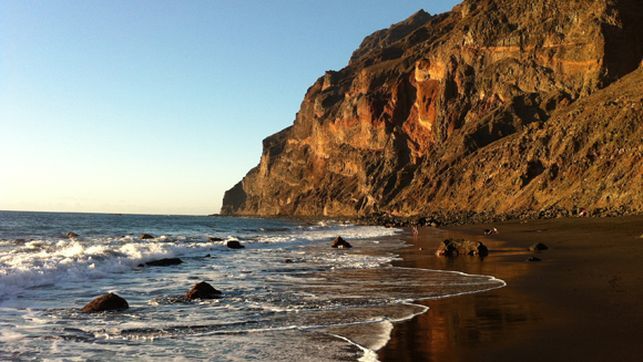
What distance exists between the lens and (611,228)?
34281 millimetres

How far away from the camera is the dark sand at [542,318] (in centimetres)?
841

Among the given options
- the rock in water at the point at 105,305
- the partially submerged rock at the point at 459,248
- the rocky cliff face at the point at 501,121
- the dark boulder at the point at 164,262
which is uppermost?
the rocky cliff face at the point at 501,121

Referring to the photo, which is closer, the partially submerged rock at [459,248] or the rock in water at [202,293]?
the rock in water at [202,293]

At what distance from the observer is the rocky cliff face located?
5591 centimetres

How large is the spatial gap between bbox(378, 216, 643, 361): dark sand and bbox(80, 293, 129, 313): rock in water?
22.8ft

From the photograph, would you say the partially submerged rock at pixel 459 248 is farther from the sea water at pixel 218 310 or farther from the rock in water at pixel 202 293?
the rock in water at pixel 202 293

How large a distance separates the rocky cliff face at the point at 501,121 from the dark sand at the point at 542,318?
88.0 feet

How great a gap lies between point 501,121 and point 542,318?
80.3m

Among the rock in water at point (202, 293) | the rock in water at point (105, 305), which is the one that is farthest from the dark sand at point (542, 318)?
the rock in water at point (105, 305)

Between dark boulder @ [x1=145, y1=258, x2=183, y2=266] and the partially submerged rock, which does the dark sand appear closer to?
the partially submerged rock

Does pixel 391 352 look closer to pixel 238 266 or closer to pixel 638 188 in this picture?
pixel 238 266

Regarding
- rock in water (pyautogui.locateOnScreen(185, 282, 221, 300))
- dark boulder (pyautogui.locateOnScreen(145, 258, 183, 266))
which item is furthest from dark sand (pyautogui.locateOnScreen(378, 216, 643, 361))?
dark boulder (pyautogui.locateOnScreen(145, 258, 183, 266))

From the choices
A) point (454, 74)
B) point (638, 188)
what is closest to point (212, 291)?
point (638, 188)

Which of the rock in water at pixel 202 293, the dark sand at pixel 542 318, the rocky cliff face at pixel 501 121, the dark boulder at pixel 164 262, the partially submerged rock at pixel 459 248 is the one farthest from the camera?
the rocky cliff face at pixel 501 121
